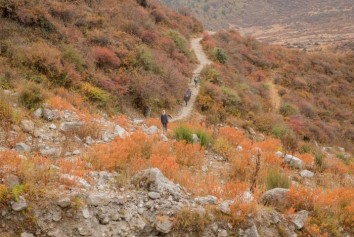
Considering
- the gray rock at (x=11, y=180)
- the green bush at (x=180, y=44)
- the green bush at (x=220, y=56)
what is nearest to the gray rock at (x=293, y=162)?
the gray rock at (x=11, y=180)

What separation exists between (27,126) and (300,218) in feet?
22.3

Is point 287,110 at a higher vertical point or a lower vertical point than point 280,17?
lower

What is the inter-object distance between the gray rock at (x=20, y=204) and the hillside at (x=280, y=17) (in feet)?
338

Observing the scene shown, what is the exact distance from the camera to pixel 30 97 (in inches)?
430

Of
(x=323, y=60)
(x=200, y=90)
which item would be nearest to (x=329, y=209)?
(x=200, y=90)

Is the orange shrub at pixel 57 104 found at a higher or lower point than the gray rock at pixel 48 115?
lower

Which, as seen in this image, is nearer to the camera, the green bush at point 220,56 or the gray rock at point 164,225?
the gray rock at point 164,225

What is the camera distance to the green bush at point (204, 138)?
10.7m

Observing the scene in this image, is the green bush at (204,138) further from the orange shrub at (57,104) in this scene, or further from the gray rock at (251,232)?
the gray rock at (251,232)

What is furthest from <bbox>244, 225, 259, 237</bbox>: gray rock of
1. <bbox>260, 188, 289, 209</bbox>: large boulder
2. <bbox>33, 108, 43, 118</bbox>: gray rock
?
<bbox>33, 108, 43, 118</bbox>: gray rock

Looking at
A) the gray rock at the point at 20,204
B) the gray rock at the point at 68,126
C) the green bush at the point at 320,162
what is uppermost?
the gray rock at the point at 20,204

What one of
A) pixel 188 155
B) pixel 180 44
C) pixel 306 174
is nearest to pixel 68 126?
pixel 188 155

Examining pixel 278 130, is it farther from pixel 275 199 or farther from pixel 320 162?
pixel 275 199

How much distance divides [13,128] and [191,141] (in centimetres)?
496
